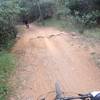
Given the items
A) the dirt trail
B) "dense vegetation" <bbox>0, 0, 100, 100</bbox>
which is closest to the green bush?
"dense vegetation" <bbox>0, 0, 100, 100</bbox>

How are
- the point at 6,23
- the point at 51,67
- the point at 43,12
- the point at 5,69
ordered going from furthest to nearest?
the point at 43,12 < the point at 6,23 < the point at 51,67 < the point at 5,69

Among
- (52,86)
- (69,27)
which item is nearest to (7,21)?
(69,27)

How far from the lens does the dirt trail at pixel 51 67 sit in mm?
6473

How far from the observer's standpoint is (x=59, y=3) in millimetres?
15047

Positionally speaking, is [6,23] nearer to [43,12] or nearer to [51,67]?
[51,67]

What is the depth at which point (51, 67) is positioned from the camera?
7.70 meters

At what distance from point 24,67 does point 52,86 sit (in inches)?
62.0

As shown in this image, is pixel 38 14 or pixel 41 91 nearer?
pixel 41 91

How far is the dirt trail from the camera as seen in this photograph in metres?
6.47

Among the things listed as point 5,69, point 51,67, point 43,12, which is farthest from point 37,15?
point 5,69


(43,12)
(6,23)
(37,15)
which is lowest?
(37,15)

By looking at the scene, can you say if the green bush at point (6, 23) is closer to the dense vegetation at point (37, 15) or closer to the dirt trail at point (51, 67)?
the dense vegetation at point (37, 15)

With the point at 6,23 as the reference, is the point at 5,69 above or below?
below

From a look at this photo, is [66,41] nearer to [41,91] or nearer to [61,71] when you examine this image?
[61,71]
